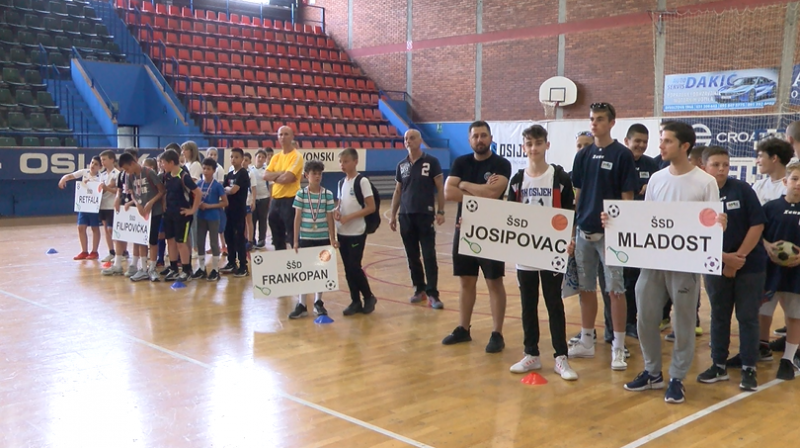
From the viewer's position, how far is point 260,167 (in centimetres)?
1177

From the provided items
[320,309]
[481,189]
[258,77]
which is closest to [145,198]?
[320,309]

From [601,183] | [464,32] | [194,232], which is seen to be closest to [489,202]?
[601,183]

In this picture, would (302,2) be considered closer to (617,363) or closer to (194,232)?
(194,232)

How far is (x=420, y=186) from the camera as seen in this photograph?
7434mm

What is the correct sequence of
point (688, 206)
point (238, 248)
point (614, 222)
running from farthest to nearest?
point (238, 248)
point (614, 222)
point (688, 206)

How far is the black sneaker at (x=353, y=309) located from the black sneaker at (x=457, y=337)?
1.34m

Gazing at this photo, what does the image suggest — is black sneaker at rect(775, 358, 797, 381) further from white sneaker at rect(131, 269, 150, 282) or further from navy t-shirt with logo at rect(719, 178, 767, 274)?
white sneaker at rect(131, 269, 150, 282)

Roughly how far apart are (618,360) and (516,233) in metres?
1.24

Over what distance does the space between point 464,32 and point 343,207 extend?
1658 cm

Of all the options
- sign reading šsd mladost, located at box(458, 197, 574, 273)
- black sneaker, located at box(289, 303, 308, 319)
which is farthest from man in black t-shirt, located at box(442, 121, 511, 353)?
black sneaker, located at box(289, 303, 308, 319)

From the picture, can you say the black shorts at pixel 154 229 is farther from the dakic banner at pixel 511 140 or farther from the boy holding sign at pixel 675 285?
the dakic banner at pixel 511 140

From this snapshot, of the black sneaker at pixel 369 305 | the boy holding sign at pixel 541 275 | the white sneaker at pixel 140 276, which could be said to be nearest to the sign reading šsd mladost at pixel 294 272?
the black sneaker at pixel 369 305

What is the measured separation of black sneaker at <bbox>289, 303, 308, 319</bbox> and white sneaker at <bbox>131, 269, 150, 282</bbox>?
272cm

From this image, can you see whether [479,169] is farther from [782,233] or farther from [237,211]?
[237,211]
